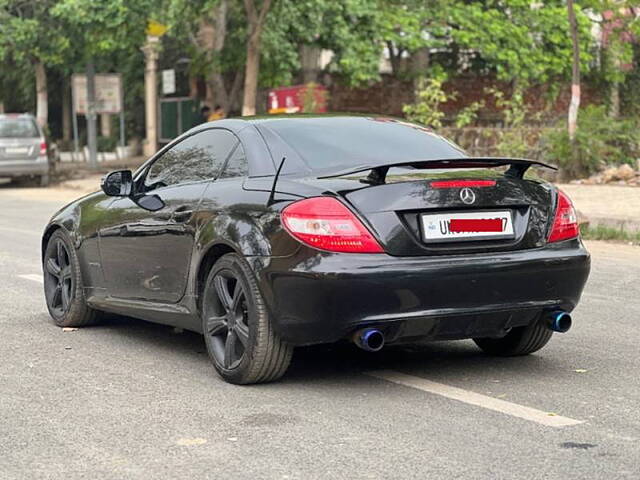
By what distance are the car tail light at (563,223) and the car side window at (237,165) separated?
5.26 ft

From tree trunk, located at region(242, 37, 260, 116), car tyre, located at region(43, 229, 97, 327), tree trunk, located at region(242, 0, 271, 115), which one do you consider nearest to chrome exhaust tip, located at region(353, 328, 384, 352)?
car tyre, located at region(43, 229, 97, 327)

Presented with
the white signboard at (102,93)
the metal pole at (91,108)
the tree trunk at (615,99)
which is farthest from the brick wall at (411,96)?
the metal pole at (91,108)

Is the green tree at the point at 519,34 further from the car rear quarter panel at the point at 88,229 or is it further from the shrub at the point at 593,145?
→ the car rear quarter panel at the point at 88,229

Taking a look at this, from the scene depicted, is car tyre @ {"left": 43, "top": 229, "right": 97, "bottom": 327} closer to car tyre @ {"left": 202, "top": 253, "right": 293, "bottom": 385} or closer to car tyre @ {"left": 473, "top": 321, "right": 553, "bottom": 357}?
car tyre @ {"left": 202, "top": 253, "right": 293, "bottom": 385}

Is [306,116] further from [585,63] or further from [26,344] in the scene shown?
[585,63]

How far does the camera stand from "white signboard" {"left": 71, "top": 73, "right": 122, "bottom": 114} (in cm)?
3456

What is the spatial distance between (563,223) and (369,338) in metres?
1.25

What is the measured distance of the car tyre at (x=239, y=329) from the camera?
249 inches

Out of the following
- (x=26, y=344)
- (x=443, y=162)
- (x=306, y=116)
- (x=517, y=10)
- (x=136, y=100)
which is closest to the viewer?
(x=443, y=162)

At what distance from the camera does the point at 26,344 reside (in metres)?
8.00

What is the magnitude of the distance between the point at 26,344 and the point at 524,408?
3.40 m

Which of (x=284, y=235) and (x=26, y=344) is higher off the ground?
(x=284, y=235)

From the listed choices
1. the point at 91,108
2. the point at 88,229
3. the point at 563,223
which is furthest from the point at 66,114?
the point at 563,223

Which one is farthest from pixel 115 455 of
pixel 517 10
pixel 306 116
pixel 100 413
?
pixel 517 10
